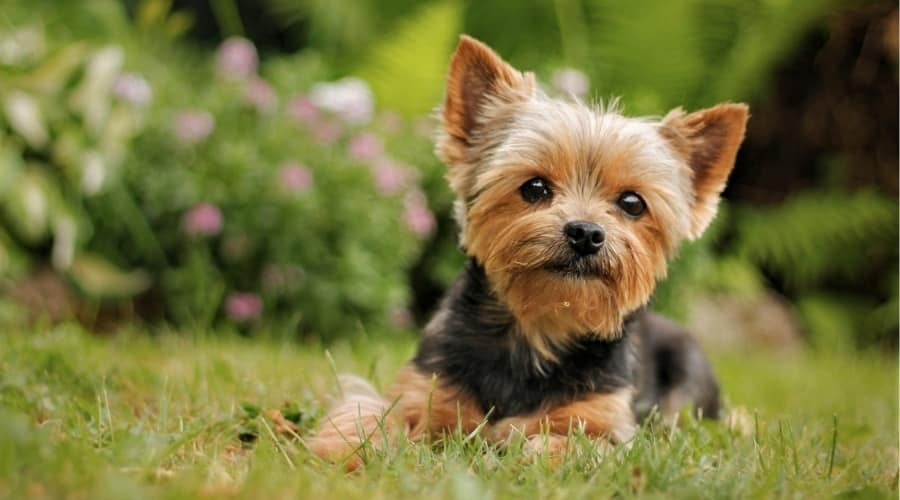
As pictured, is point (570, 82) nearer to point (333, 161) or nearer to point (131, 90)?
point (333, 161)

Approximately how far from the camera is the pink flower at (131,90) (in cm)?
656

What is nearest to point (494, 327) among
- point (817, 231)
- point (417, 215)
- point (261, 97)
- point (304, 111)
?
point (417, 215)

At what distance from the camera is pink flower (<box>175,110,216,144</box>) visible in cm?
666

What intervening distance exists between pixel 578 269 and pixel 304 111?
12.0 ft

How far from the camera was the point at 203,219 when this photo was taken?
21.2 ft

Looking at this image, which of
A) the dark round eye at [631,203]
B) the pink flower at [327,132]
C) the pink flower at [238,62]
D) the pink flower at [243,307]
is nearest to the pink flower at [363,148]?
the pink flower at [327,132]

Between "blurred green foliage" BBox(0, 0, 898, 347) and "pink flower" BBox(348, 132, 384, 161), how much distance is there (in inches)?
1.5

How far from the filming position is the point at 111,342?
566 cm

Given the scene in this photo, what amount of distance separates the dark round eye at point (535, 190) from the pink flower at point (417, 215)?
3014 millimetres

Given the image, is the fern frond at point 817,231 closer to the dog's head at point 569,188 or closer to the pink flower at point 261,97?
the pink flower at point 261,97

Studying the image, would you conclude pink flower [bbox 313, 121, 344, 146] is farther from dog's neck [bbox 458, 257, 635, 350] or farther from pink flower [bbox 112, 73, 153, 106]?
dog's neck [bbox 458, 257, 635, 350]

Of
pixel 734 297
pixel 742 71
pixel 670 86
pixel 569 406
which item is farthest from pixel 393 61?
pixel 569 406

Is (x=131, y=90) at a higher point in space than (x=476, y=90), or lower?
lower

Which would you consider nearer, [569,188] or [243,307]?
[569,188]
